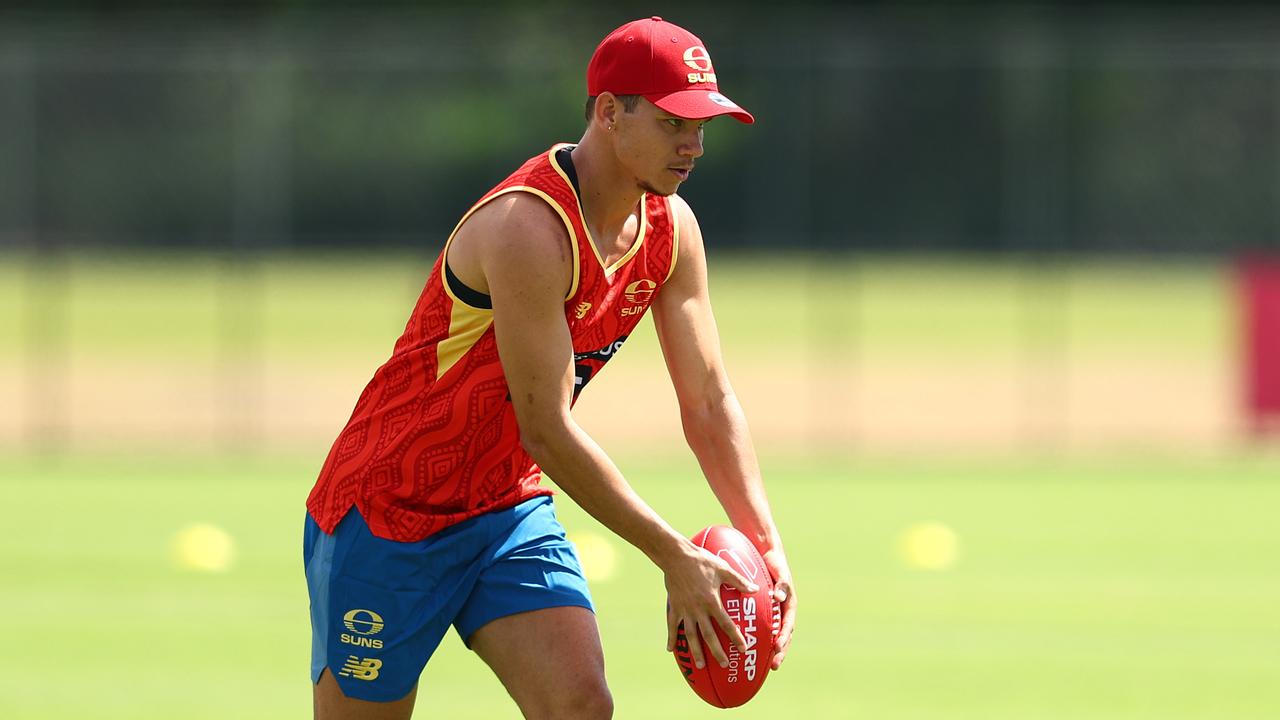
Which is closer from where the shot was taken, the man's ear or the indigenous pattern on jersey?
the man's ear

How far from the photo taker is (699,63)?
202 inches

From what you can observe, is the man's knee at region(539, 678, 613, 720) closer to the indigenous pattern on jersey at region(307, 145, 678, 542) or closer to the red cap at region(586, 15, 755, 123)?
the indigenous pattern on jersey at region(307, 145, 678, 542)

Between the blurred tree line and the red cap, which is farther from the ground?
the red cap

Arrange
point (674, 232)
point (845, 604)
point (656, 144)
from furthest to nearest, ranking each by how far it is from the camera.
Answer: point (845, 604), point (674, 232), point (656, 144)

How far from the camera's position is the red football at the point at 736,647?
5.29 metres

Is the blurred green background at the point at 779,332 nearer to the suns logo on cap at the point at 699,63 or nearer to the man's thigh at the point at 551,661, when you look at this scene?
the man's thigh at the point at 551,661

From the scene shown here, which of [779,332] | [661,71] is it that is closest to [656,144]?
[661,71]

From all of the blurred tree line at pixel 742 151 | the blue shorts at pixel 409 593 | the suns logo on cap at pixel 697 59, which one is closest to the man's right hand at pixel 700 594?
the blue shorts at pixel 409 593

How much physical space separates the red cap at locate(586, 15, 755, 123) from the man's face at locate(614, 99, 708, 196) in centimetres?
6

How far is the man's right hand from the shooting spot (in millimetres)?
5105

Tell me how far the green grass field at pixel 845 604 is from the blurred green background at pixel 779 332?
0.04 m

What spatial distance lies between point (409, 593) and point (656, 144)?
4.52 ft

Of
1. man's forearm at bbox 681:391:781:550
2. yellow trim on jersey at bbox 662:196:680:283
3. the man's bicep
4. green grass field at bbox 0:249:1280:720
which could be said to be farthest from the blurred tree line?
the man's bicep

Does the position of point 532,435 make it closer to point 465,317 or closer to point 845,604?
point 465,317
